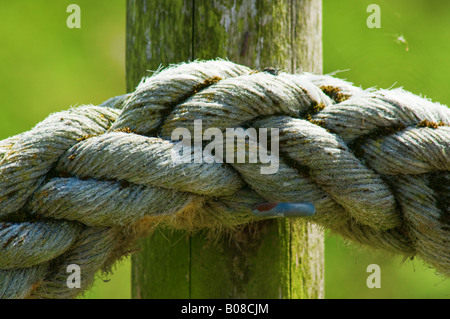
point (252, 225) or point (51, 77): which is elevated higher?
point (51, 77)

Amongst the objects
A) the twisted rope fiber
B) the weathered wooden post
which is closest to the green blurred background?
the weathered wooden post

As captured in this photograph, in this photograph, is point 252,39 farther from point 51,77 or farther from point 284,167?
point 51,77

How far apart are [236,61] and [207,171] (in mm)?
260

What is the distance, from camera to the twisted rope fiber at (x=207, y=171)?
92 centimetres

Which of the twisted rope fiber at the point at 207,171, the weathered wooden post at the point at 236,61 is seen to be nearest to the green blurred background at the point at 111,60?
the weathered wooden post at the point at 236,61

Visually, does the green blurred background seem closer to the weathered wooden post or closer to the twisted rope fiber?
the weathered wooden post

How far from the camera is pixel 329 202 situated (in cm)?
96

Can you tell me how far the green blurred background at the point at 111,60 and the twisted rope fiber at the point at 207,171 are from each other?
186cm

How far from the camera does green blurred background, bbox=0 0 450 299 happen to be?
9.27 ft

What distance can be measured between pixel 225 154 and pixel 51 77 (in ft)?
7.67

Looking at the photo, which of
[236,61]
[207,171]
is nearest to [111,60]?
[236,61]

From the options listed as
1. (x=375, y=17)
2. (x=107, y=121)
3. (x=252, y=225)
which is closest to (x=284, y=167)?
(x=252, y=225)

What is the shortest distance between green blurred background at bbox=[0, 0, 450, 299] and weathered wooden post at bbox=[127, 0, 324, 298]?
170 centimetres

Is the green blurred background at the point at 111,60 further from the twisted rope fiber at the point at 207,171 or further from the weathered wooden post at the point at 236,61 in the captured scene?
the twisted rope fiber at the point at 207,171
